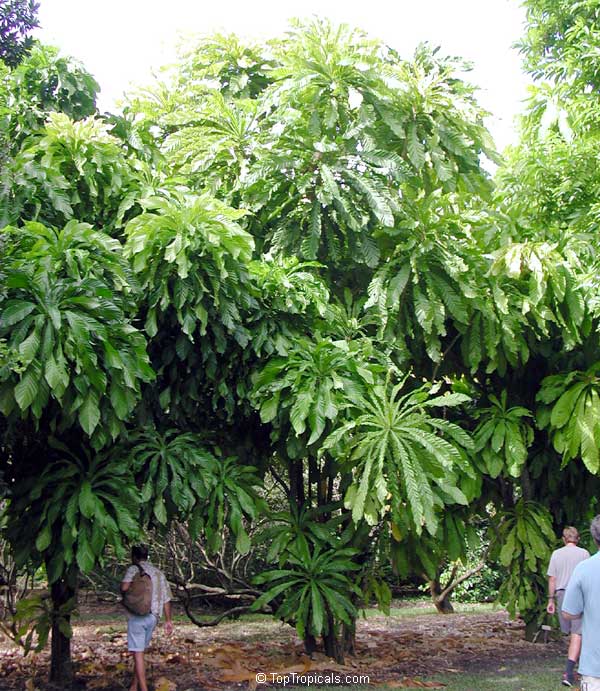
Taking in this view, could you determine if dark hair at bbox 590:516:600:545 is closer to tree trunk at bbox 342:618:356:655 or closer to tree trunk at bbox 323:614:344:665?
tree trunk at bbox 323:614:344:665

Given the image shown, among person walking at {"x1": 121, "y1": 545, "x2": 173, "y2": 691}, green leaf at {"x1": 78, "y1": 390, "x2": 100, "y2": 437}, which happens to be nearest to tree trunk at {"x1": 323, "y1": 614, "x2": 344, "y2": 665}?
person walking at {"x1": 121, "y1": 545, "x2": 173, "y2": 691}

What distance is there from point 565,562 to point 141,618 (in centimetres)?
388

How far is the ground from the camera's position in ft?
26.5

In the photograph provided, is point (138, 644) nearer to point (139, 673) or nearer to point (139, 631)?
point (139, 631)

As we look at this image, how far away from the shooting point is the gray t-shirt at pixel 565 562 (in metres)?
7.67

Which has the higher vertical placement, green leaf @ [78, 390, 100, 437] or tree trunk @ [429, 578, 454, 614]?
green leaf @ [78, 390, 100, 437]

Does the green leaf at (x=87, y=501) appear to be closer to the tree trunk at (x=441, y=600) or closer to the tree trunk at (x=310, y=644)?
the tree trunk at (x=310, y=644)

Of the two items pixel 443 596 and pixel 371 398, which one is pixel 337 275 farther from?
pixel 443 596

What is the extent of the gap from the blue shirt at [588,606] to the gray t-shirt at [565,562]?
4.10 meters

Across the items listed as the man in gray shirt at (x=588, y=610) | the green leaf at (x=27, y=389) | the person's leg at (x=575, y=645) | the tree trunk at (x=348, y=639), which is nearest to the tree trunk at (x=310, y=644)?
the tree trunk at (x=348, y=639)

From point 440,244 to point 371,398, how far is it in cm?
163

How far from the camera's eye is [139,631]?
23.9 ft

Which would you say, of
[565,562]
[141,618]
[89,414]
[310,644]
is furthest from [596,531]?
[310,644]

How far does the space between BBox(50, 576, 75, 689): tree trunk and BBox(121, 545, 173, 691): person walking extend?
805 millimetres
